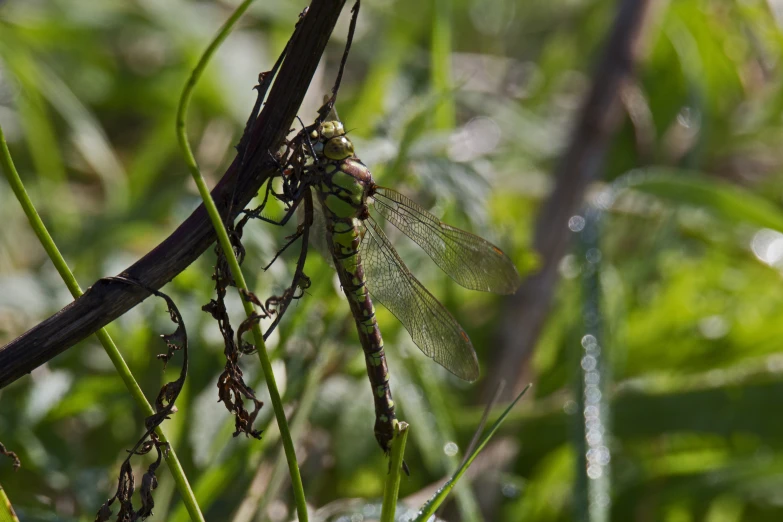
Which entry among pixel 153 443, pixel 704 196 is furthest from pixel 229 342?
pixel 704 196

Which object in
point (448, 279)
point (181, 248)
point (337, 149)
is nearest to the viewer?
point (181, 248)

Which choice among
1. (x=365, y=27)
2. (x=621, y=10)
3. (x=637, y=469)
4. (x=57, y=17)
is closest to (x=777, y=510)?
(x=637, y=469)

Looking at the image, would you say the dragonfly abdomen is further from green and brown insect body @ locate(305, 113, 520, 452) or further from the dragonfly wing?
the dragonfly wing

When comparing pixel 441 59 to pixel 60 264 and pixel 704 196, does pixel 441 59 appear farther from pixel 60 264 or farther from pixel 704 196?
pixel 60 264

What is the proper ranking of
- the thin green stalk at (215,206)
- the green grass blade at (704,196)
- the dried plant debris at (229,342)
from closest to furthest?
the thin green stalk at (215,206)
the dried plant debris at (229,342)
the green grass blade at (704,196)

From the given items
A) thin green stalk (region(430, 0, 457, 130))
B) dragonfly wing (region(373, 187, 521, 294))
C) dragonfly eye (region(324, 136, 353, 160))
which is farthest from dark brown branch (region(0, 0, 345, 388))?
thin green stalk (region(430, 0, 457, 130))

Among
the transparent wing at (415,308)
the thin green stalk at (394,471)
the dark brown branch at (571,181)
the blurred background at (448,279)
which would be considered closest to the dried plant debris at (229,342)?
the thin green stalk at (394,471)

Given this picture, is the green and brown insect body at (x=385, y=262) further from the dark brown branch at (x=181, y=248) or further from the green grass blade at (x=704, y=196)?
the green grass blade at (x=704, y=196)
